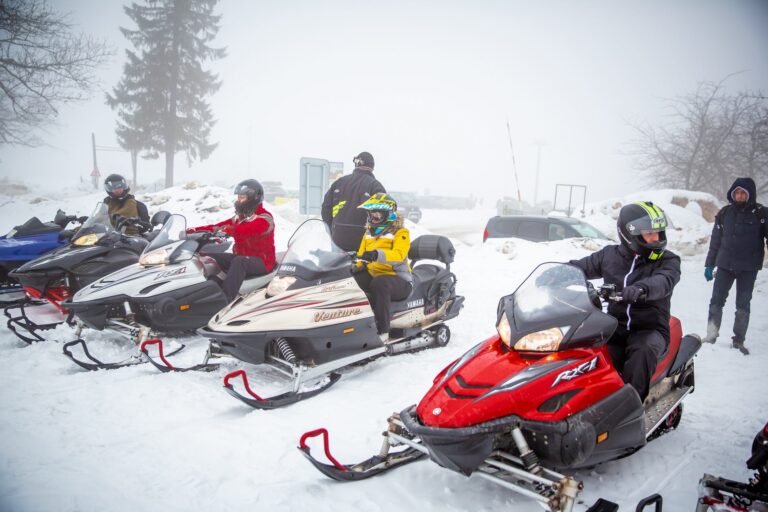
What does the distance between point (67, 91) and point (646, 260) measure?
15412 mm

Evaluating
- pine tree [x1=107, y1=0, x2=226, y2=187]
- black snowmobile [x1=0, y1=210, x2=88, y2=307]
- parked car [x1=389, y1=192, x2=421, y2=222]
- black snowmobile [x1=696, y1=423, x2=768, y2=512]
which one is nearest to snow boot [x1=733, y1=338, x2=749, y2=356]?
black snowmobile [x1=696, y1=423, x2=768, y2=512]

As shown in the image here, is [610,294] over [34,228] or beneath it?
over

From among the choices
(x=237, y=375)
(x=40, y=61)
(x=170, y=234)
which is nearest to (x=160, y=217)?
(x=170, y=234)

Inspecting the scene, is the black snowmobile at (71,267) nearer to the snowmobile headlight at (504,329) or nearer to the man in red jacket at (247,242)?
the man in red jacket at (247,242)

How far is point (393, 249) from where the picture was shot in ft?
15.1

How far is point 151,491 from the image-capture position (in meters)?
2.37

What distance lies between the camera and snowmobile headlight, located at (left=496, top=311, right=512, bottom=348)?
8.21 feet

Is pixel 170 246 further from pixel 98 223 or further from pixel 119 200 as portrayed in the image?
pixel 119 200

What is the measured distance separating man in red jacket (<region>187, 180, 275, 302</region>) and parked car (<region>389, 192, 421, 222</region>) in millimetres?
17692

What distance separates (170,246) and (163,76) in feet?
81.8

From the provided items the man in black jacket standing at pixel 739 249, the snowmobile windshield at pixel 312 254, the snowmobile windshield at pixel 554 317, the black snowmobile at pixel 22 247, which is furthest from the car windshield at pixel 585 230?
the black snowmobile at pixel 22 247

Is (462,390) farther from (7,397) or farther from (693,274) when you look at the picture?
(693,274)

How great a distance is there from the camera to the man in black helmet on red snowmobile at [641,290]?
8.76 ft

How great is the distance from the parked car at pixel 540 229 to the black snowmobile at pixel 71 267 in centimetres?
793
